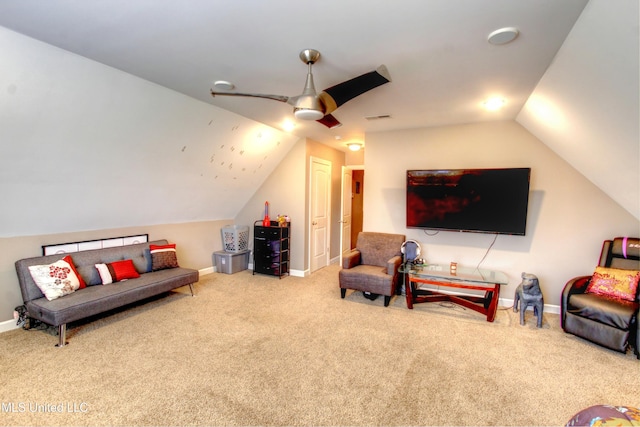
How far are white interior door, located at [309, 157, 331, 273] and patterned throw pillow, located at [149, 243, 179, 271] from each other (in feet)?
7.56

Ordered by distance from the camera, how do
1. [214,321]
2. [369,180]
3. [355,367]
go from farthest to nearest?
[369,180]
[214,321]
[355,367]

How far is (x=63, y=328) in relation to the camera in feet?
9.14

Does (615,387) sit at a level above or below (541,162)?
below

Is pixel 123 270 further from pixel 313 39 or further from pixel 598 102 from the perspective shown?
pixel 598 102

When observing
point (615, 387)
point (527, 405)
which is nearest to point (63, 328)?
point (527, 405)

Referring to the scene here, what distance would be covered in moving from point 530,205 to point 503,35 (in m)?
2.69

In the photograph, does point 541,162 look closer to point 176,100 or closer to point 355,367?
point 355,367

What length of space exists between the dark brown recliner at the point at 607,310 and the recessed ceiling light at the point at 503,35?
2.68m

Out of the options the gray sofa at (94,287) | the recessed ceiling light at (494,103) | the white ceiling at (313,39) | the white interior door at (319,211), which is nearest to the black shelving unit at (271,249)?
the white interior door at (319,211)

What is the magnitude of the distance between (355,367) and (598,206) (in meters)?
3.53

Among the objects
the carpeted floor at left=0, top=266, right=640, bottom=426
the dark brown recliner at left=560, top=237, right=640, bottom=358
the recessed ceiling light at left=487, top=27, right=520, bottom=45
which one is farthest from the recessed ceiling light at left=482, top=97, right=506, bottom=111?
the carpeted floor at left=0, top=266, right=640, bottom=426

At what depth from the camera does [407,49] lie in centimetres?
219

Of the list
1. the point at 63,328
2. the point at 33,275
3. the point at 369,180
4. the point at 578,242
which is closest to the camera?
the point at 63,328

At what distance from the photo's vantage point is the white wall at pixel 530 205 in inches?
143
